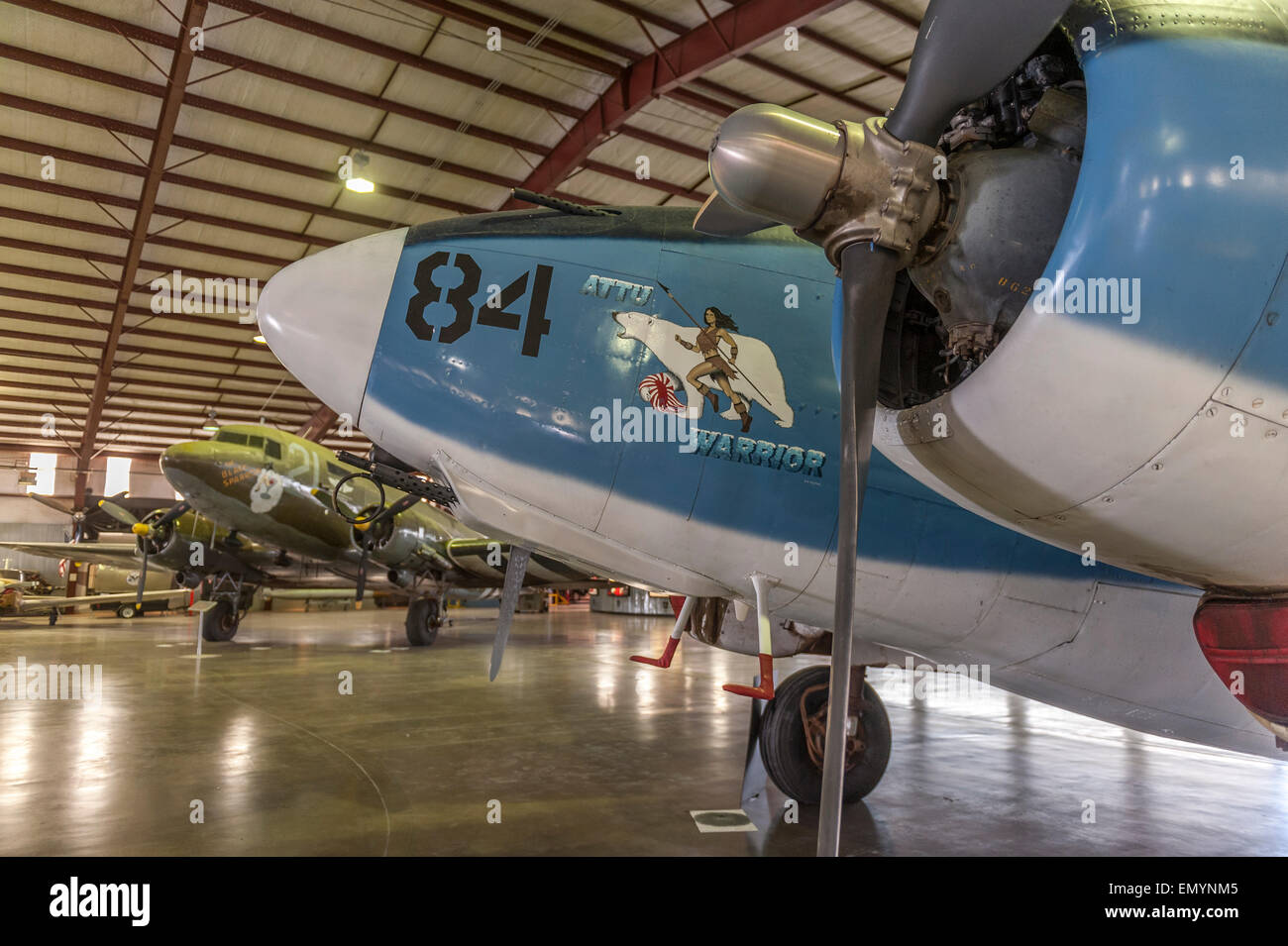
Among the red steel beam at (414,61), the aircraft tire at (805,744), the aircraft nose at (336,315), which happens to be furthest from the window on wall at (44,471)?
the aircraft tire at (805,744)

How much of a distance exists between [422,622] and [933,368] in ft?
46.3

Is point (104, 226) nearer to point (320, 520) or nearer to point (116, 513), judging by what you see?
→ point (116, 513)

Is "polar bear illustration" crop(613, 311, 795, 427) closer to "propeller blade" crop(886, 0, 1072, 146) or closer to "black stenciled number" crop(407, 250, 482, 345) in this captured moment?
"black stenciled number" crop(407, 250, 482, 345)

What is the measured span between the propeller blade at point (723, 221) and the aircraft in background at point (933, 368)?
0.02 m

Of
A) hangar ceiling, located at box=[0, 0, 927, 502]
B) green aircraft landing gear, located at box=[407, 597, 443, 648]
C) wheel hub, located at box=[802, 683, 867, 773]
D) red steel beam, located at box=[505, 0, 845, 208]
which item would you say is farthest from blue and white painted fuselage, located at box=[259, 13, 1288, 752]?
green aircraft landing gear, located at box=[407, 597, 443, 648]

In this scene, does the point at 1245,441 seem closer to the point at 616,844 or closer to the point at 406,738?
the point at 616,844

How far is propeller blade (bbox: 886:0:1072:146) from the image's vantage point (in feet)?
6.62

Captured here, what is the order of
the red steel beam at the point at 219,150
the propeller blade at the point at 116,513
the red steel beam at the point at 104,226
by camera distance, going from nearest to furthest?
the red steel beam at the point at 219,150 → the red steel beam at the point at 104,226 → the propeller blade at the point at 116,513

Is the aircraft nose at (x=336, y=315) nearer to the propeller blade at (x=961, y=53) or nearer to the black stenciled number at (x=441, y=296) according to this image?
the black stenciled number at (x=441, y=296)

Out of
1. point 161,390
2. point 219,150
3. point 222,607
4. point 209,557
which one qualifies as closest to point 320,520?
point 209,557

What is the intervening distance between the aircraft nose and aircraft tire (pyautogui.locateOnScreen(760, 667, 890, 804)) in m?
3.11

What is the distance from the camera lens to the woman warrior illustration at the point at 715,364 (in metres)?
3.43

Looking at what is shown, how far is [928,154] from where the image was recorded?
2.23 m
